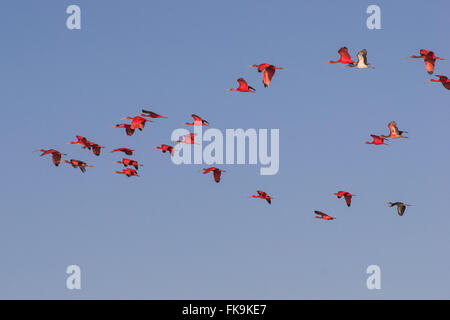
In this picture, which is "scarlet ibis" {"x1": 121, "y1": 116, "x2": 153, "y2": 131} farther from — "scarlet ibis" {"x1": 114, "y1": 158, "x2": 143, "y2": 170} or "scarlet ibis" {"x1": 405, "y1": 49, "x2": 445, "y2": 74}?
"scarlet ibis" {"x1": 405, "y1": 49, "x2": 445, "y2": 74}

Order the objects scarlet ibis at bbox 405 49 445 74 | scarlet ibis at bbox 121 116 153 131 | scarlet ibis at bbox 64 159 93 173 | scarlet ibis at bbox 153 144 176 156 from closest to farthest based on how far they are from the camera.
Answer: scarlet ibis at bbox 405 49 445 74, scarlet ibis at bbox 121 116 153 131, scarlet ibis at bbox 153 144 176 156, scarlet ibis at bbox 64 159 93 173

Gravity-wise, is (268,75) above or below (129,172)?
above

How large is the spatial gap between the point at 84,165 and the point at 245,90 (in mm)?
16355

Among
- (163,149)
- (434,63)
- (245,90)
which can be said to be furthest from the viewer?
(163,149)

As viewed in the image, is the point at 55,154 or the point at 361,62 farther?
Answer: the point at 55,154

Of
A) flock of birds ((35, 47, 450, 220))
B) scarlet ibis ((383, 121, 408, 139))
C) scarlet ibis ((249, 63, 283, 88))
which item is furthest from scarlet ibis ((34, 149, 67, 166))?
scarlet ibis ((383, 121, 408, 139))

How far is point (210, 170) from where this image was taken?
62906mm

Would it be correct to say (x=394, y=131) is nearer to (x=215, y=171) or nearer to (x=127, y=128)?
(x=215, y=171)

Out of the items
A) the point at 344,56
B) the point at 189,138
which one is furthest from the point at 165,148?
the point at 344,56

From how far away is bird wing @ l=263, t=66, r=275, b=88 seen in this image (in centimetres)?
5422

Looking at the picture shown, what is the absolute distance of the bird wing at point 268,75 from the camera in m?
54.2

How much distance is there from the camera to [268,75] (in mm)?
54625
